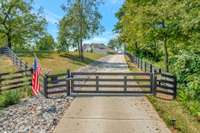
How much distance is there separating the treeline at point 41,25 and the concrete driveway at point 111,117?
1401 inches

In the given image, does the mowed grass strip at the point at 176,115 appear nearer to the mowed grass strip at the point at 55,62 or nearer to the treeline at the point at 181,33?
the treeline at the point at 181,33

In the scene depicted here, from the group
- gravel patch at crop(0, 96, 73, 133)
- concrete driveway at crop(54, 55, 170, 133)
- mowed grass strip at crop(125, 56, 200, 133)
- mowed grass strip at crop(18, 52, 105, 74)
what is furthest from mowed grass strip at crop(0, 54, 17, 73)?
mowed grass strip at crop(125, 56, 200, 133)

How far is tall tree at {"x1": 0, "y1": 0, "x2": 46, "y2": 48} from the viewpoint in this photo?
54438 millimetres

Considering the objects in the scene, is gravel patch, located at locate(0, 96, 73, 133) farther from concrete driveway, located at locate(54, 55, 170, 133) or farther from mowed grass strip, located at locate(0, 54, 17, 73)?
mowed grass strip, located at locate(0, 54, 17, 73)

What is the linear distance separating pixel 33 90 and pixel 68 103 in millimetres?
3868

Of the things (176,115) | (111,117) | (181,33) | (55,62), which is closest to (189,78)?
(176,115)

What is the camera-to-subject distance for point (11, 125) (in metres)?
11.6

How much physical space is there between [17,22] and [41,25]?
13.7 feet

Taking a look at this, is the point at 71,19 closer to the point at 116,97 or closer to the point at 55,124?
the point at 116,97

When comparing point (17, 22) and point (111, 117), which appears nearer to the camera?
point (111, 117)

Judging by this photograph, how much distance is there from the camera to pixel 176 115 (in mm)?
13180

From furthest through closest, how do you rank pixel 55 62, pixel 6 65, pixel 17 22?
pixel 17 22
pixel 55 62
pixel 6 65

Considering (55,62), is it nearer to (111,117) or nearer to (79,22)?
(79,22)

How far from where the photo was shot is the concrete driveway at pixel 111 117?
11109mm
